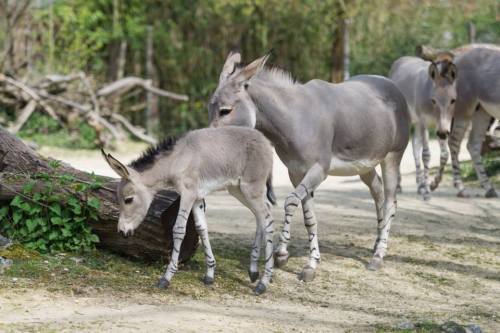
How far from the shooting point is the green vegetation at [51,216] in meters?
6.64

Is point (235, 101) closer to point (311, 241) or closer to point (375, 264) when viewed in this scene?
point (311, 241)

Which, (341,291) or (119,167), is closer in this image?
(119,167)

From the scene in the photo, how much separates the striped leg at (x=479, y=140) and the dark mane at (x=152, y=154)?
6.48 m

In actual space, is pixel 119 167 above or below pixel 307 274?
above

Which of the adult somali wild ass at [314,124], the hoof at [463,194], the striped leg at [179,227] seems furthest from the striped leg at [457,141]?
the striped leg at [179,227]

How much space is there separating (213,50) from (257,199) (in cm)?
1493

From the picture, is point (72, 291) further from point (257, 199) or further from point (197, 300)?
point (257, 199)

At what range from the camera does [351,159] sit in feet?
24.4

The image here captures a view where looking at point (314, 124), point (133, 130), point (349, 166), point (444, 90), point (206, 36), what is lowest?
point (133, 130)

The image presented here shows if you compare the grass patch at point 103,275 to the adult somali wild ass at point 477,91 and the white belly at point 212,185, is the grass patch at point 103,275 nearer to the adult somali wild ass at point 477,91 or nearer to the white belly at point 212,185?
the white belly at point 212,185

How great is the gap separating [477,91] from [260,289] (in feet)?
18.6

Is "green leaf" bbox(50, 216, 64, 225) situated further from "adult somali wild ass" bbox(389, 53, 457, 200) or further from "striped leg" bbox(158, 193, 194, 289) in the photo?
"adult somali wild ass" bbox(389, 53, 457, 200)

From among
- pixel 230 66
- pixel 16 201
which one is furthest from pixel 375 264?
pixel 16 201

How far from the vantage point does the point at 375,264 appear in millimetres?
7535
